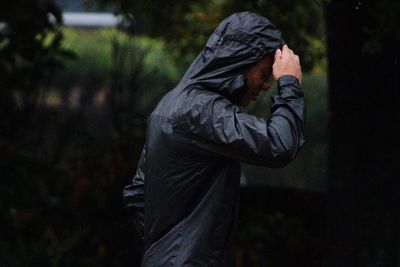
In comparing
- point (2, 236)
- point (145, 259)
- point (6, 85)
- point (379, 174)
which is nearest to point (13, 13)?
point (6, 85)

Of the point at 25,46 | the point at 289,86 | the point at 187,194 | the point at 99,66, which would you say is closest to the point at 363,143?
the point at 289,86

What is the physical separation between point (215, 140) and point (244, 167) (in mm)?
6013

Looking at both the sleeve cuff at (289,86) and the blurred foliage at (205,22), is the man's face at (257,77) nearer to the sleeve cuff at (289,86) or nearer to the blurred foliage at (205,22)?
the sleeve cuff at (289,86)

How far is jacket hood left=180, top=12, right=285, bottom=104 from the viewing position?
12.2ft

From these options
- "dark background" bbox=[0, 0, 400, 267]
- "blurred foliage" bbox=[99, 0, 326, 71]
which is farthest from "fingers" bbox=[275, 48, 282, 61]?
"blurred foliage" bbox=[99, 0, 326, 71]

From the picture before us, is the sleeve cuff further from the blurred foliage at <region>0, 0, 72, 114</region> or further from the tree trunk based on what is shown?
the blurred foliage at <region>0, 0, 72, 114</region>

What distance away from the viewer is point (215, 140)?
3561 mm

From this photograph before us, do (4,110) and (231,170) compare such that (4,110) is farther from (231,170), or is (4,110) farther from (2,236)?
(231,170)

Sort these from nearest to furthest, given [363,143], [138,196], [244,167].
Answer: [138,196] → [363,143] → [244,167]

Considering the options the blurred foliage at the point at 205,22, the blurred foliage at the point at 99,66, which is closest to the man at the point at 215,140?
the blurred foliage at the point at 205,22

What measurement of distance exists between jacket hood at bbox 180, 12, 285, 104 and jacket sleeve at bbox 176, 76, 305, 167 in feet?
0.35

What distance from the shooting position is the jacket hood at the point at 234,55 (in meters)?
3.73

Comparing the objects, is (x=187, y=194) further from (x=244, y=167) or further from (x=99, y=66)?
(x=99, y=66)

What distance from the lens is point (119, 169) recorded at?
704 cm
